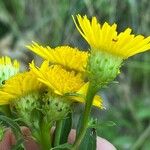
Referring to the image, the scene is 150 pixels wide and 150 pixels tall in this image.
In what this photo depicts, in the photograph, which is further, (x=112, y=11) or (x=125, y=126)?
(x=125, y=126)

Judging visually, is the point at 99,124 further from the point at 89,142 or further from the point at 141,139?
the point at 141,139

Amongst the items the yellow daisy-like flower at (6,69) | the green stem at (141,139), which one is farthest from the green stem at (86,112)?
the green stem at (141,139)

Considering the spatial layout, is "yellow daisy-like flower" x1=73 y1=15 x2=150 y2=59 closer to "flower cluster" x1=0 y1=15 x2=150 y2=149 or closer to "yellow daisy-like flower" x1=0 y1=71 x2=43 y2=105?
"flower cluster" x1=0 y1=15 x2=150 y2=149

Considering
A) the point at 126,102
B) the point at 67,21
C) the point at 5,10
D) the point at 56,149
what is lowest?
the point at 56,149

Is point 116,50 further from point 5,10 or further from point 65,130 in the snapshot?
point 5,10

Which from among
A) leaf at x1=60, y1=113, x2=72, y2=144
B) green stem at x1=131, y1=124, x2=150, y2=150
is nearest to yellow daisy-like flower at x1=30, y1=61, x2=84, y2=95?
leaf at x1=60, y1=113, x2=72, y2=144

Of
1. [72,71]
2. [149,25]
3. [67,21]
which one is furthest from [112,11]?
[72,71]

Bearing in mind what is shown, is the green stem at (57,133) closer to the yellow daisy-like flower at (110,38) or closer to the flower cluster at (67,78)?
the flower cluster at (67,78)
